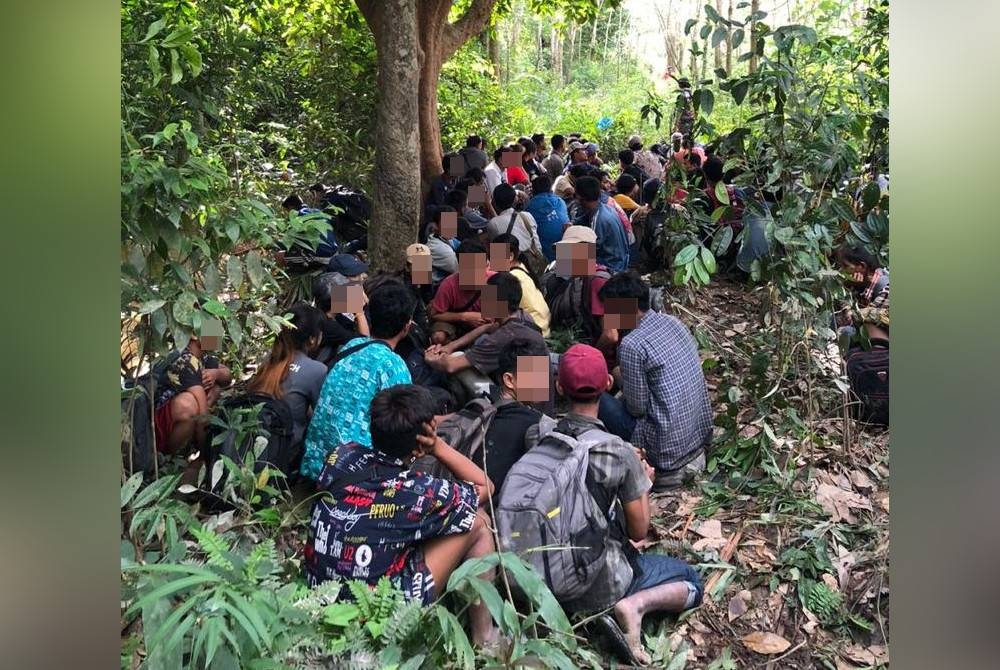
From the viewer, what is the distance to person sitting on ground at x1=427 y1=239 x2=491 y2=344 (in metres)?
5.78

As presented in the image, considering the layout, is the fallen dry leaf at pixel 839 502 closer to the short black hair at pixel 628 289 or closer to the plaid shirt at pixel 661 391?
the plaid shirt at pixel 661 391

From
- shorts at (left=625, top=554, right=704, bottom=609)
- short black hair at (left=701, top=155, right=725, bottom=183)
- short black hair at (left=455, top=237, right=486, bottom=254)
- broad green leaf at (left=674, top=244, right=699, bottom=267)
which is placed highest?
short black hair at (left=701, top=155, right=725, bottom=183)

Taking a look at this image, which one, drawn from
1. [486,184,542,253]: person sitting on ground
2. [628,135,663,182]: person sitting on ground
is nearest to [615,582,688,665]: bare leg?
[486,184,542,253]: person sitting on ground

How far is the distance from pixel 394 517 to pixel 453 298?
3.12m

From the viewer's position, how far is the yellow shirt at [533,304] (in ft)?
18.7

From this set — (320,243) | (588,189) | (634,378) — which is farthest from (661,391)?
(320,243)

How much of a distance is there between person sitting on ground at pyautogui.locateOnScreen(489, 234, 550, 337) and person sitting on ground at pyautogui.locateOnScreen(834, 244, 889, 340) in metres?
1.78

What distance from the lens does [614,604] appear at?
330 cm

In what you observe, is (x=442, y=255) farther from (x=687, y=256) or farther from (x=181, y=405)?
(x=181, y=405)

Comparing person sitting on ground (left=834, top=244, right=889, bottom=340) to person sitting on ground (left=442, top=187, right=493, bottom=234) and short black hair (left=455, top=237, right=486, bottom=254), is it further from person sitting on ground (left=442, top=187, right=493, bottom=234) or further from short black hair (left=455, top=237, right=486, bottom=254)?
person sitting on ground (left=442, top=187, right=493, bottom=234)

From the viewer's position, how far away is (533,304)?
575 cm

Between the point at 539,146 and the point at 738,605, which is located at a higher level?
the point at 539,146
